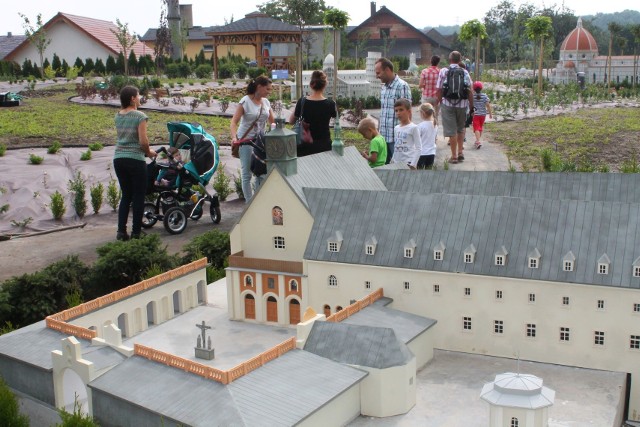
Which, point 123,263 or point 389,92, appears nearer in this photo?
point 123,263

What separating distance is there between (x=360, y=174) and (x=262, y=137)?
10.4 feet

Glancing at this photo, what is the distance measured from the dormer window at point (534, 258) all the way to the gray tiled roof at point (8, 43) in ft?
296

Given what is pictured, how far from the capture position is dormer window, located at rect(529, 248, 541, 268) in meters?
20.2

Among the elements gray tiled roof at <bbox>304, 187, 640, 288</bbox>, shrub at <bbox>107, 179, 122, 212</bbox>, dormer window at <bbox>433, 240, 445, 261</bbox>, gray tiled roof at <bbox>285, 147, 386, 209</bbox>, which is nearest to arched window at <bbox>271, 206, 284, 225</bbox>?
gray tiled roof at <bbox>285, 147, 386, 209</bbox>

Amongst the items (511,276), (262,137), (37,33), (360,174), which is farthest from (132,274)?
(37,33)

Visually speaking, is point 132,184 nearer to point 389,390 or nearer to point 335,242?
point 335,242

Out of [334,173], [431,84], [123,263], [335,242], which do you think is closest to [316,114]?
[334,173]

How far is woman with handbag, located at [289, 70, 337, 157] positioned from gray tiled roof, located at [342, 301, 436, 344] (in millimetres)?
5879

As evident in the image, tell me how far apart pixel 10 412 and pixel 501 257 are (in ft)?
39.4

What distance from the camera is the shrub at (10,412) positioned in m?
18.0

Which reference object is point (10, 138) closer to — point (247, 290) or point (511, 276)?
point (247, 290)

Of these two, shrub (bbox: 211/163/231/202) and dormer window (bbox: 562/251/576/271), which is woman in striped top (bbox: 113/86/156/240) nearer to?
shrub (bbox: 211/163/231/202)

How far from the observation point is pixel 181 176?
28547 millimetres

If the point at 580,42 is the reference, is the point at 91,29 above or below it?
above
